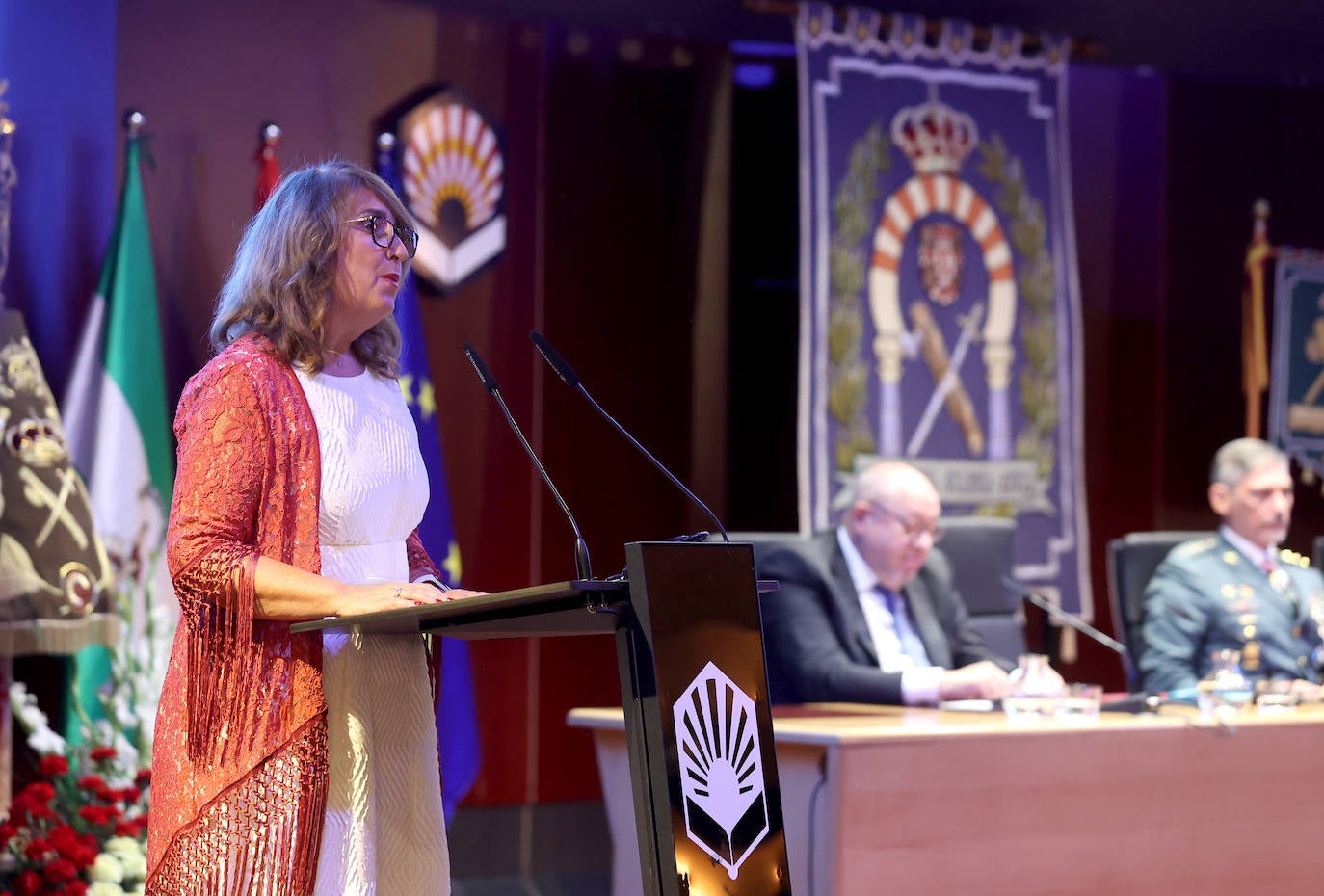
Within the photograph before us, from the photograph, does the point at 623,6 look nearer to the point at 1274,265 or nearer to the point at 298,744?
the point at 1274,265

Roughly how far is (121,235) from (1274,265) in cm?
403

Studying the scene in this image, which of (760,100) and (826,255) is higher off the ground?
(760,100)

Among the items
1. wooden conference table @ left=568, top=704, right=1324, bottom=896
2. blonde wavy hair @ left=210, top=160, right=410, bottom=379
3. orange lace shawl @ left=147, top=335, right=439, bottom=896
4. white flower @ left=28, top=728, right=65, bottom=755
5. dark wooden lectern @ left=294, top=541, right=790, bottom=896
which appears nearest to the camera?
dark wooden lectern @ left=294, top=541, right=790, bottom=896

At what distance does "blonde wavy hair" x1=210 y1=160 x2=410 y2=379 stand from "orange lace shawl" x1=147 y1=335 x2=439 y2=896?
0.29ft

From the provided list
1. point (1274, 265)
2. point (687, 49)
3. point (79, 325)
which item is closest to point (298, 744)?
point (79, 325)

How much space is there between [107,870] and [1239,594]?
9.61 ft

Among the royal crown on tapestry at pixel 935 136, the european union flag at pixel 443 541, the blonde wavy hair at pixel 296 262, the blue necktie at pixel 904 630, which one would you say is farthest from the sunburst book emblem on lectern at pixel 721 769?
the royal crown on tapestry at pixel 935 136

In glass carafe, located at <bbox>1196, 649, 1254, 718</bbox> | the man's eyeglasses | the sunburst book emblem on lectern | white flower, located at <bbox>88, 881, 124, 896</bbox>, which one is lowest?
white flower, located at <bbox>88, 881, 124, 896</bbox>

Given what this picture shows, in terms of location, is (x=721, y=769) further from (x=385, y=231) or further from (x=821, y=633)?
(x=821, y=633)

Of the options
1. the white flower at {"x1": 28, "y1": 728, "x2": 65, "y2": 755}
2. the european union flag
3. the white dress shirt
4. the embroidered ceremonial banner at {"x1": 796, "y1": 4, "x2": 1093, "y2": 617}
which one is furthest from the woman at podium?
the embroidered ceremonial banner at {"x1": 796, "y1": 4, "x2": 1093, "y2": 617}

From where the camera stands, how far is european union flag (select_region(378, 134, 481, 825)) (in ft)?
14.1

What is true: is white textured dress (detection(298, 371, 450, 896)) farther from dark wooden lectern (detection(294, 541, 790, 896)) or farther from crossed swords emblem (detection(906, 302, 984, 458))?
crossed swords emblem (detection(906, 302, 984, 458))

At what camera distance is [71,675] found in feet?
13.3

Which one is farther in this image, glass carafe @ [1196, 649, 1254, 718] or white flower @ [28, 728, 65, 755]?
white flower @ [28, 728, 65, 755]
